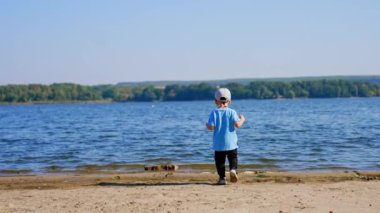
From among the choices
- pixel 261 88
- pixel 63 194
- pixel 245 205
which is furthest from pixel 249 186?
pixel 261 88

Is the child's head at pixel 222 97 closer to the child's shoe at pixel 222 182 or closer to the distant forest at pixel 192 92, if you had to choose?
the child's shoe at pixel 222 182

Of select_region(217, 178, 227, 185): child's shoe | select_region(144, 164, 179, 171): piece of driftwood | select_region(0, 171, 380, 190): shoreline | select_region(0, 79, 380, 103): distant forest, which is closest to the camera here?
select_region(217, 178, 227, 185): child's shoe

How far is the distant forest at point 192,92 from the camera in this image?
14450cm

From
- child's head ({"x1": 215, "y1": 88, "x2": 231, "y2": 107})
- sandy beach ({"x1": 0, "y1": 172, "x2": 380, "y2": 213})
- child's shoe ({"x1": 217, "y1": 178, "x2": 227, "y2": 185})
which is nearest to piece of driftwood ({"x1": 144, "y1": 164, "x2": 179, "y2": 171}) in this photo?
sandy beach ({"x1": 0, "y1": 172, "x2": 380, "y2": 213})

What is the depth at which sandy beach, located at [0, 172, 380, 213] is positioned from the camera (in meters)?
8.88

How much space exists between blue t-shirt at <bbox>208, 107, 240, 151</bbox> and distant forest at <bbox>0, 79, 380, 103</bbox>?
128811 millimetres

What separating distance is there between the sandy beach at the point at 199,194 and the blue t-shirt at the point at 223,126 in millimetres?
760

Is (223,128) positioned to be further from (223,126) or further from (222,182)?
(222,182)

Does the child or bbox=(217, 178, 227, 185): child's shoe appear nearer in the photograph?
bbox=(217, 178, 227, 185): child's shoe

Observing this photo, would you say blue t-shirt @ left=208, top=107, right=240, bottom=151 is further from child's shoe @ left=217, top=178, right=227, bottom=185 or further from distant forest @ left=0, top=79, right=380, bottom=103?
distant forest @ left=0, top=79, right=380, bottom=103

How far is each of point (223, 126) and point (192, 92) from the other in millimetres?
140036

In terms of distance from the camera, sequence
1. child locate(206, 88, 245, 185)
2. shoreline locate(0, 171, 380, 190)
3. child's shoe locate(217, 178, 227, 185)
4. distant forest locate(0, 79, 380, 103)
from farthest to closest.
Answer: distant forest locate(0, 79, 380, 103)
shoreline locate(0, 171, 380, 190)
child locate(206, 88, 245, 185)
child's shoe locate(217, 178, 227, 185)

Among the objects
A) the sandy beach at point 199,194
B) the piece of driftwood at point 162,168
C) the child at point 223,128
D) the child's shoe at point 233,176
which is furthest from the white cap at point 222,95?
the piece of driftwood at point 162,168

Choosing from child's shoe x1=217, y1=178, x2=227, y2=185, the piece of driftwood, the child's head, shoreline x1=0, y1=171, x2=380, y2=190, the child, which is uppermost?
the child's head
